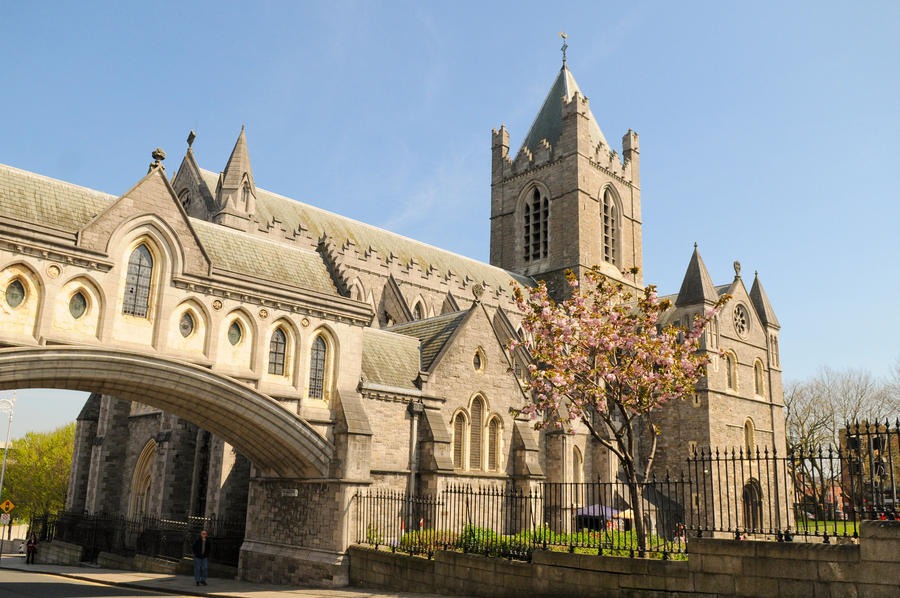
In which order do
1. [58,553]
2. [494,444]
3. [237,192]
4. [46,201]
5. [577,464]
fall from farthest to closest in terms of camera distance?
1. [577,464]
2. [237,192]
3. [58,553]
4. [494,444]
5. [46,201]

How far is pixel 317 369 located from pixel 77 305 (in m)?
5.90

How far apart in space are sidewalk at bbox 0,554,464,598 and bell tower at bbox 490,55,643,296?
101 feet

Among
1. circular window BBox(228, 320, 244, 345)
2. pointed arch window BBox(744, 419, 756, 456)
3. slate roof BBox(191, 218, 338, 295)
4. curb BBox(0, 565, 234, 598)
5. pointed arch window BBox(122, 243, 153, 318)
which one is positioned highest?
slate roof BBox(191, 218, 338, 295)

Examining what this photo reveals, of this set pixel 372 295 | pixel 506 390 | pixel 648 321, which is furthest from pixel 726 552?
pixel 372 295

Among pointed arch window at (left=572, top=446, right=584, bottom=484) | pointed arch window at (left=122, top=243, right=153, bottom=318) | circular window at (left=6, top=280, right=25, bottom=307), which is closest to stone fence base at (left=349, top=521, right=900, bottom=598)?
pointed arch window at (left=122, top=243, right=153, bottom=318)

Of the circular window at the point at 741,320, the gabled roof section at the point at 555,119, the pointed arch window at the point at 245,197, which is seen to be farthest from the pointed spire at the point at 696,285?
the pointed arch window at the point at 245,197

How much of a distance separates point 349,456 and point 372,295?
651 inches

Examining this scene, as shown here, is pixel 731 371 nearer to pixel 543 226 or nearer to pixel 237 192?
pixel 543 226

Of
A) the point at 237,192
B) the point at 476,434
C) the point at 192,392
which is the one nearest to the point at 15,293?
the point at 192,392

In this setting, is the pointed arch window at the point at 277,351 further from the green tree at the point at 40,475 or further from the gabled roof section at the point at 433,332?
the green tree at the point at 40,475

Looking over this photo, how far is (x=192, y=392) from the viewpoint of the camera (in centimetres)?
1566

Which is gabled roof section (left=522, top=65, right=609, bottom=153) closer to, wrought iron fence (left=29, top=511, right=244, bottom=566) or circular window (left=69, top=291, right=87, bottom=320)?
wrought iron fence (left=29, top=511, right=244, bottom=566)

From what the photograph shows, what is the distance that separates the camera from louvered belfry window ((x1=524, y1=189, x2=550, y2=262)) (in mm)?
50062

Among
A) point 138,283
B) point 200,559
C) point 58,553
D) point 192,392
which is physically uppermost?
point 138,283
